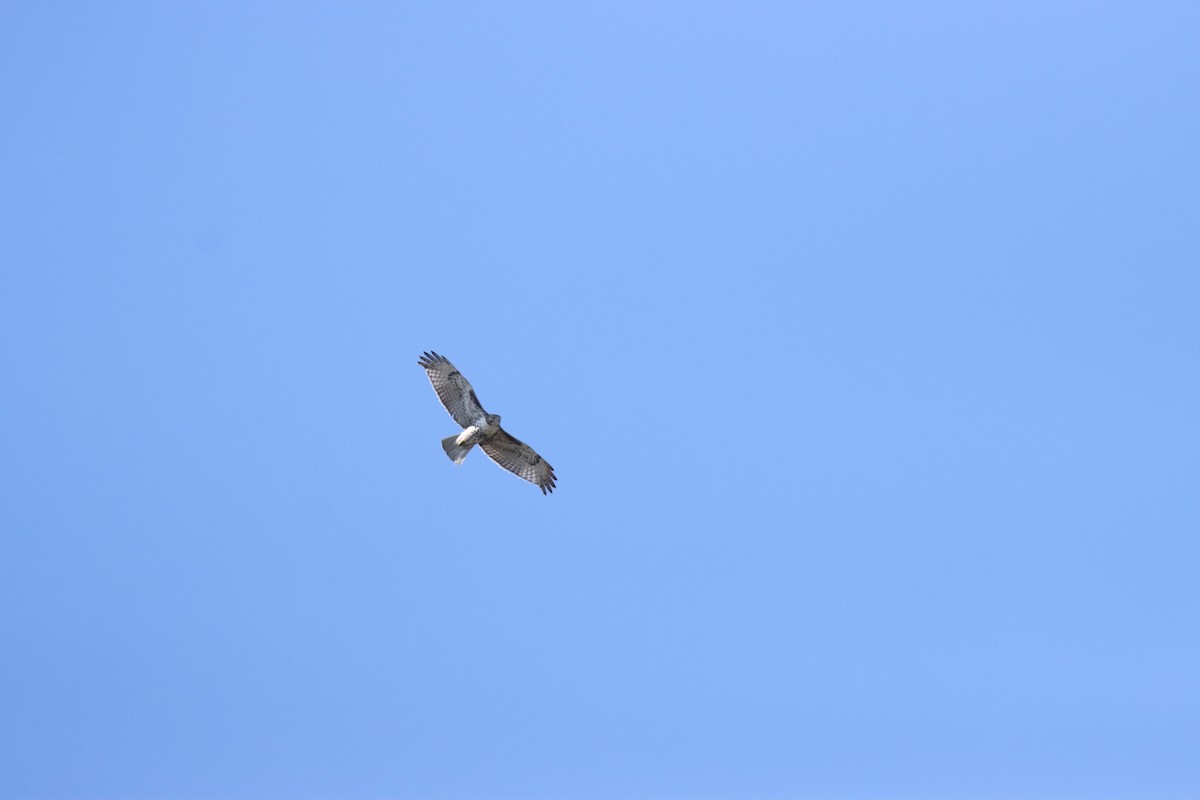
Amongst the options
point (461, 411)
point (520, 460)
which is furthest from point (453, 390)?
point (520, 460)

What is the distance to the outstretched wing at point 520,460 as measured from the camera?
109 feet

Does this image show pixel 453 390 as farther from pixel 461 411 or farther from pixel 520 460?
pixel 520 460

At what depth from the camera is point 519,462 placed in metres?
33.8

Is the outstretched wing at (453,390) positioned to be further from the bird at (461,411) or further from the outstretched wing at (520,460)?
the outstretched wing at (520,460)

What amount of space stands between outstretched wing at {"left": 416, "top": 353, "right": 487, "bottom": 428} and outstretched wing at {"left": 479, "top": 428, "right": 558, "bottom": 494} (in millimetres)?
1052

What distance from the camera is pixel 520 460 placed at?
111ft

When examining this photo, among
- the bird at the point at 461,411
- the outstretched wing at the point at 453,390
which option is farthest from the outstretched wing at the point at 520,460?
the outstretched wing at the point at 453,390

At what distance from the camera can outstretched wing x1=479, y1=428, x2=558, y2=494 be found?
33.2 meters

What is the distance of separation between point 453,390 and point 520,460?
108 inches

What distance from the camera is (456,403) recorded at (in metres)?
32.0

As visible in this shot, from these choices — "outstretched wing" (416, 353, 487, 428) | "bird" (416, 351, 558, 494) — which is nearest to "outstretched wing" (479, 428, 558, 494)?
"bird" (416, 351, 558, 494)

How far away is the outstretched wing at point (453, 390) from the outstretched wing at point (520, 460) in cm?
105

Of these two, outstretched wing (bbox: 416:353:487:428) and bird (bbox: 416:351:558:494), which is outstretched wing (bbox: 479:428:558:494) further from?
outstretched wing (bbox: 416:353:487:428)

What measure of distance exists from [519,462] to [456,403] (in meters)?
2.61
